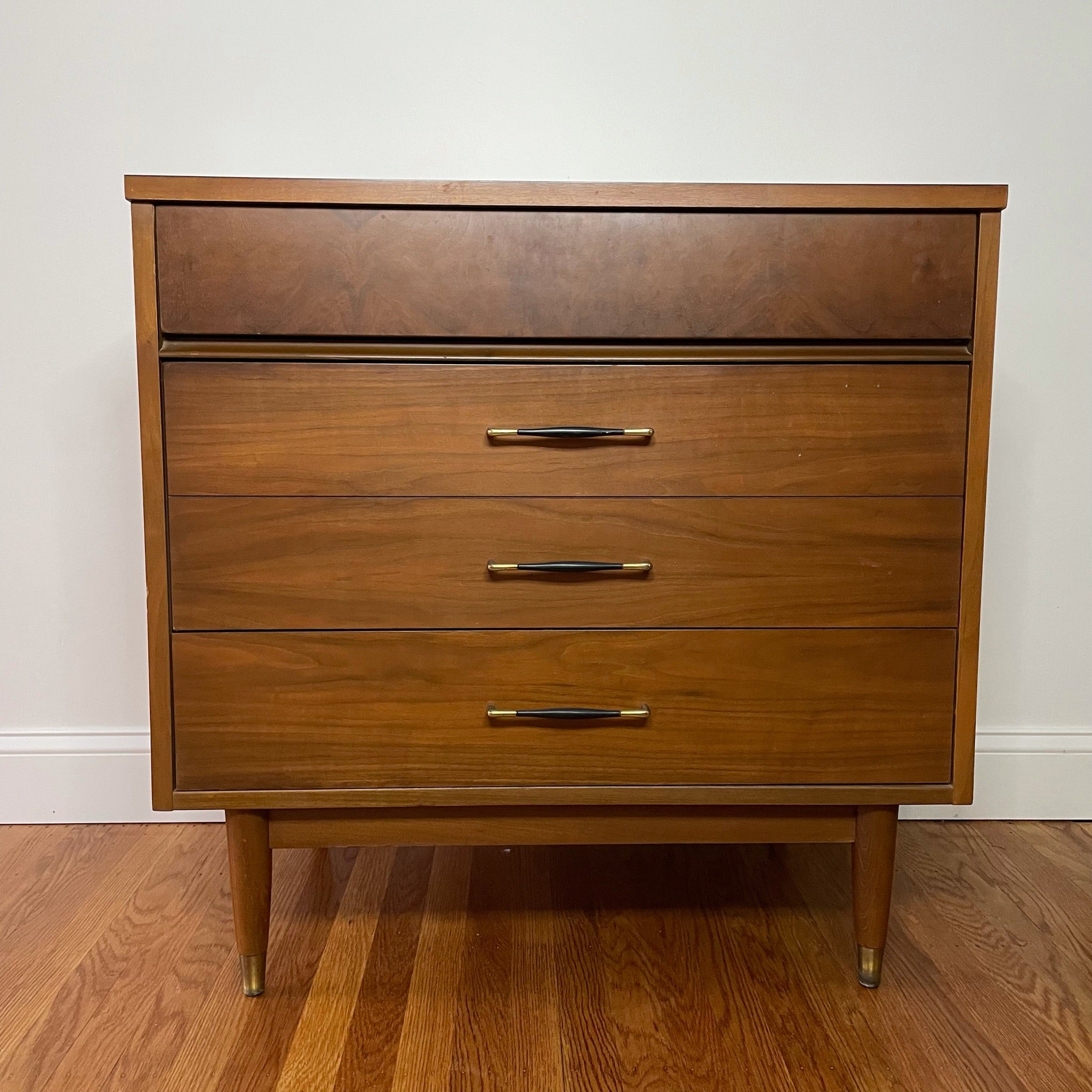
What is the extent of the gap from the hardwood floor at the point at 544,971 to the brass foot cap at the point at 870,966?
1cm

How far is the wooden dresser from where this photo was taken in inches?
33.2

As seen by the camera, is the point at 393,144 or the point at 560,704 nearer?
the point at 560,704

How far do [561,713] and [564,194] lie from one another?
511 millimetres

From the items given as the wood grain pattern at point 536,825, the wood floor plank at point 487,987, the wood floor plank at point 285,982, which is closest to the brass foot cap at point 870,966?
the wood grain pattern at point 536,825

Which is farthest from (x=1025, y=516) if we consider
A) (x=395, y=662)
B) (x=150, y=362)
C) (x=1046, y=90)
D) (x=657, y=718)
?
(x=150, y=362)

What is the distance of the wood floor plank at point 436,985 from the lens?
0.83m

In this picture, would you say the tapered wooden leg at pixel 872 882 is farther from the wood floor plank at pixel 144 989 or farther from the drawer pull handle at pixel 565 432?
the wood floor plank at pixel 144 989

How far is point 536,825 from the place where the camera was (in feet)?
3.03

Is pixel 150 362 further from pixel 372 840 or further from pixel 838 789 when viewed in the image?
pixel 838 789

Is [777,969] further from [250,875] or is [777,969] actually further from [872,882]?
[250,875]

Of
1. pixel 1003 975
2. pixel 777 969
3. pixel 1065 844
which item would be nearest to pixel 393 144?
pixel 777 969

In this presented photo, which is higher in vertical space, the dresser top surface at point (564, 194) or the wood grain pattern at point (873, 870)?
the dresser top surface at point (564, 194)

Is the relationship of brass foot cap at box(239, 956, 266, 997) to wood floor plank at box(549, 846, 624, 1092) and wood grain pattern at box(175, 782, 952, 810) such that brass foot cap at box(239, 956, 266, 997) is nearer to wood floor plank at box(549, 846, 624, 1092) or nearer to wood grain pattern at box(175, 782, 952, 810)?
wood grain pattern at box(175, 782, 952, 810)

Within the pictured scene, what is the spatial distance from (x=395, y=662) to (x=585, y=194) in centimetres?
50
